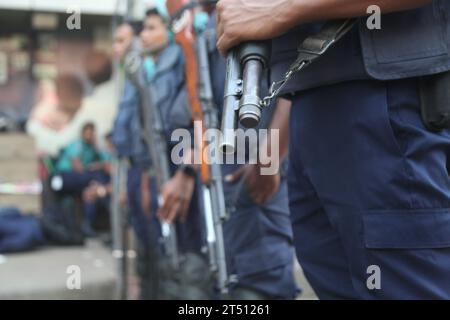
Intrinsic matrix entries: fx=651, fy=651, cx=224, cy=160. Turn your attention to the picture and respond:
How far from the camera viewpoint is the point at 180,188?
10.1 ft

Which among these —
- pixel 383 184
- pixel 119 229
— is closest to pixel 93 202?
pixel 119 229

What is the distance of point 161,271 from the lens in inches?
173

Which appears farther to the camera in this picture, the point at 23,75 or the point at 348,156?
the point at 23,75

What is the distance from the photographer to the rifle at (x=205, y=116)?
2525 mm

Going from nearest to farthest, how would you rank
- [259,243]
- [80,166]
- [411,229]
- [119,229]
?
[411,229] → [259,243] → [119,229] → [80,166]

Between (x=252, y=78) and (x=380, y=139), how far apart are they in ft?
0.96

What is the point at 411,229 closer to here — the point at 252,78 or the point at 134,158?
the point at 252,78

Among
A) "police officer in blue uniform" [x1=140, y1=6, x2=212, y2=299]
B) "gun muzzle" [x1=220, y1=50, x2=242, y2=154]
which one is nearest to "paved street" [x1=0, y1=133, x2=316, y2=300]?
"police officer in blue uniform" [x1=140, y1=6, x2=212, y2=299]

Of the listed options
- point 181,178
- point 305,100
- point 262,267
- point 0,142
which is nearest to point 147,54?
point 181,178

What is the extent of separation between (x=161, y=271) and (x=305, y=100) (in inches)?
121

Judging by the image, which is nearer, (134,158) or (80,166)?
(134,158)

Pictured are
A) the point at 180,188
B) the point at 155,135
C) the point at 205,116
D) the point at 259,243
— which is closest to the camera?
the point at 259,243

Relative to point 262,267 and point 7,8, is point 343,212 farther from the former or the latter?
point 7,8

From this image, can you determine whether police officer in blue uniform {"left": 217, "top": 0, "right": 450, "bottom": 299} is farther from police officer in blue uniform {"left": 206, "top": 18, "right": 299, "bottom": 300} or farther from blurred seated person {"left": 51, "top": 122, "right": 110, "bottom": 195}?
blurred seated person {"left": 51, "top": 122, "right": 110, "bottom": 195}
